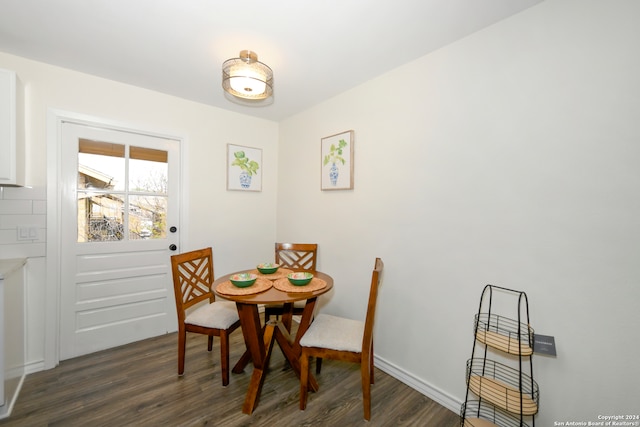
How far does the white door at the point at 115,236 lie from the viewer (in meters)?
2.11

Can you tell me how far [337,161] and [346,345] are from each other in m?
1.55

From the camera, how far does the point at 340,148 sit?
2395mm

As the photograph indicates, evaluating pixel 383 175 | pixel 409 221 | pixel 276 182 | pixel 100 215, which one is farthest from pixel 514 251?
pixel 100 215

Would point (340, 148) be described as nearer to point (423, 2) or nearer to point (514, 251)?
point (423, 2)

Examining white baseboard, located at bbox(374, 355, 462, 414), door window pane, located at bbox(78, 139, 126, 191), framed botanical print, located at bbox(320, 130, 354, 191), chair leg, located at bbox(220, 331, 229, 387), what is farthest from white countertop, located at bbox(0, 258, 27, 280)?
white baseboard, located at bbox(374, 355, 462, 414)

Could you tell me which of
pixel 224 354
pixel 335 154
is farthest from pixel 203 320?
pixel 335 154

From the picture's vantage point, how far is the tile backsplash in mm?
1845

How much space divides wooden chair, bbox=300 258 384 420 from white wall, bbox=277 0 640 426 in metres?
0.46

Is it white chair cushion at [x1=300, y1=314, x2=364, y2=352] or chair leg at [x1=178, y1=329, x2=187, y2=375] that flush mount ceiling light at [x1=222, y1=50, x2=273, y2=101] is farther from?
chair leg at [x1=178, y1=329, x2=187, y2=375]

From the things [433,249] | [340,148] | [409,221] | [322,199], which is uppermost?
[340,148]

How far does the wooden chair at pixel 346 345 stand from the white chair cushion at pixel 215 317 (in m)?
0.58

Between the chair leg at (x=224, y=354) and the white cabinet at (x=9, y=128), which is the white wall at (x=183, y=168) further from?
the chair leg at (x=224, y=354)

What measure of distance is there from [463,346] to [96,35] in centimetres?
301

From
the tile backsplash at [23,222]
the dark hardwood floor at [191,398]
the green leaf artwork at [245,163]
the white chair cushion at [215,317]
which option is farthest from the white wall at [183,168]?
the white chair cushion at [215,317]
